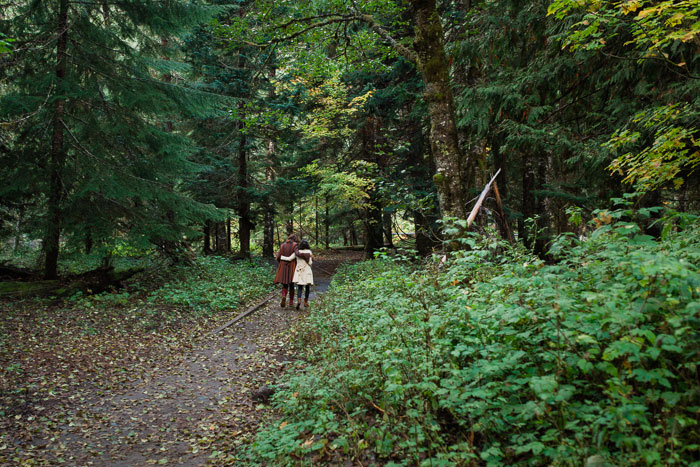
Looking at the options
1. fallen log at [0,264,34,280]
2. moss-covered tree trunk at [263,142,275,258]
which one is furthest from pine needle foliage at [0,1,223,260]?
moss-covered tree trunk at [263,142,275,258]

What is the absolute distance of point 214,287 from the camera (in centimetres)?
1198

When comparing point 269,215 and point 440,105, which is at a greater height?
point 440,105

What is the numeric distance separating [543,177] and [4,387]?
570 inches

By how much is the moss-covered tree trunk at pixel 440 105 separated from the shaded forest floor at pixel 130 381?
4.19 metres

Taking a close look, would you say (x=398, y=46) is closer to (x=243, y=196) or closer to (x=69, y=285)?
(x=69, y=285)

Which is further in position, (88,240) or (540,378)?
(88,240)

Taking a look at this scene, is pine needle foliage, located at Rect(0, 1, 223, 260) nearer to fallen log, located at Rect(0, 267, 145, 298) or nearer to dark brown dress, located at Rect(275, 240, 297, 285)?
fallen log, located at Rect(0, 267, 145, 298)

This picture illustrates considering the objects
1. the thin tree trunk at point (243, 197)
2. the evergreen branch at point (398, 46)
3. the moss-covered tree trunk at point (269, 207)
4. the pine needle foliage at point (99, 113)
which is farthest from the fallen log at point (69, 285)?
the evergreen branch at point (398, 46)

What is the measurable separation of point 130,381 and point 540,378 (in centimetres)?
631

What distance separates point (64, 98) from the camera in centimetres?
958

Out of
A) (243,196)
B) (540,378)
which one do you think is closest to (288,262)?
(540,378)

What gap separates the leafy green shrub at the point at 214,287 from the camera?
34.3 feet

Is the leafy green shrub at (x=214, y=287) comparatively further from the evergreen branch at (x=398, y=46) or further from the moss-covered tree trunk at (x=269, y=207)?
the evergreen branch at (x=398, y=46)

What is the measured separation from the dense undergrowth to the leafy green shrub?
715 centimetres
